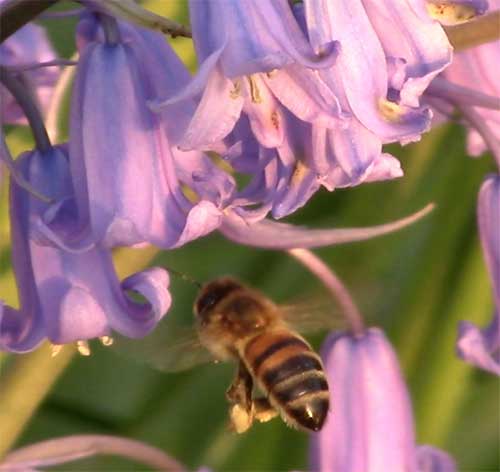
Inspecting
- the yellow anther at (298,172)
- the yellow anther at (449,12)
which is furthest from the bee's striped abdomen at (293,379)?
the yellow anther at (449,12)

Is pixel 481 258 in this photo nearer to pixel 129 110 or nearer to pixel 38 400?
pixel 38 400

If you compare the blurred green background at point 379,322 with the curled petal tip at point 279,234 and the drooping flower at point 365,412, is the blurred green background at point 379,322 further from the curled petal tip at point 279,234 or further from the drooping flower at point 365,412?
the curled petal tip at point 279,234

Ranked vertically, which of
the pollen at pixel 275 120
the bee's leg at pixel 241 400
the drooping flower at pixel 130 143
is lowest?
the bee's leg at pixel 241 400

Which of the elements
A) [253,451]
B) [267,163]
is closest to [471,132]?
[267,163]

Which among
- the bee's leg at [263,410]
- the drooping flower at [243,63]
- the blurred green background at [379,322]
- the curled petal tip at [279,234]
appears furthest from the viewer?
the blurred green background at [379,322]

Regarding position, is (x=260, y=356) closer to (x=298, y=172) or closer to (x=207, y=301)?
(x=207, y=301)

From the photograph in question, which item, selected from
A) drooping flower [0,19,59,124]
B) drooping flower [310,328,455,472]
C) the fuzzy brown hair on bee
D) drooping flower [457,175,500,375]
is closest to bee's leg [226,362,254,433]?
the fuzzy brown hair on bee
